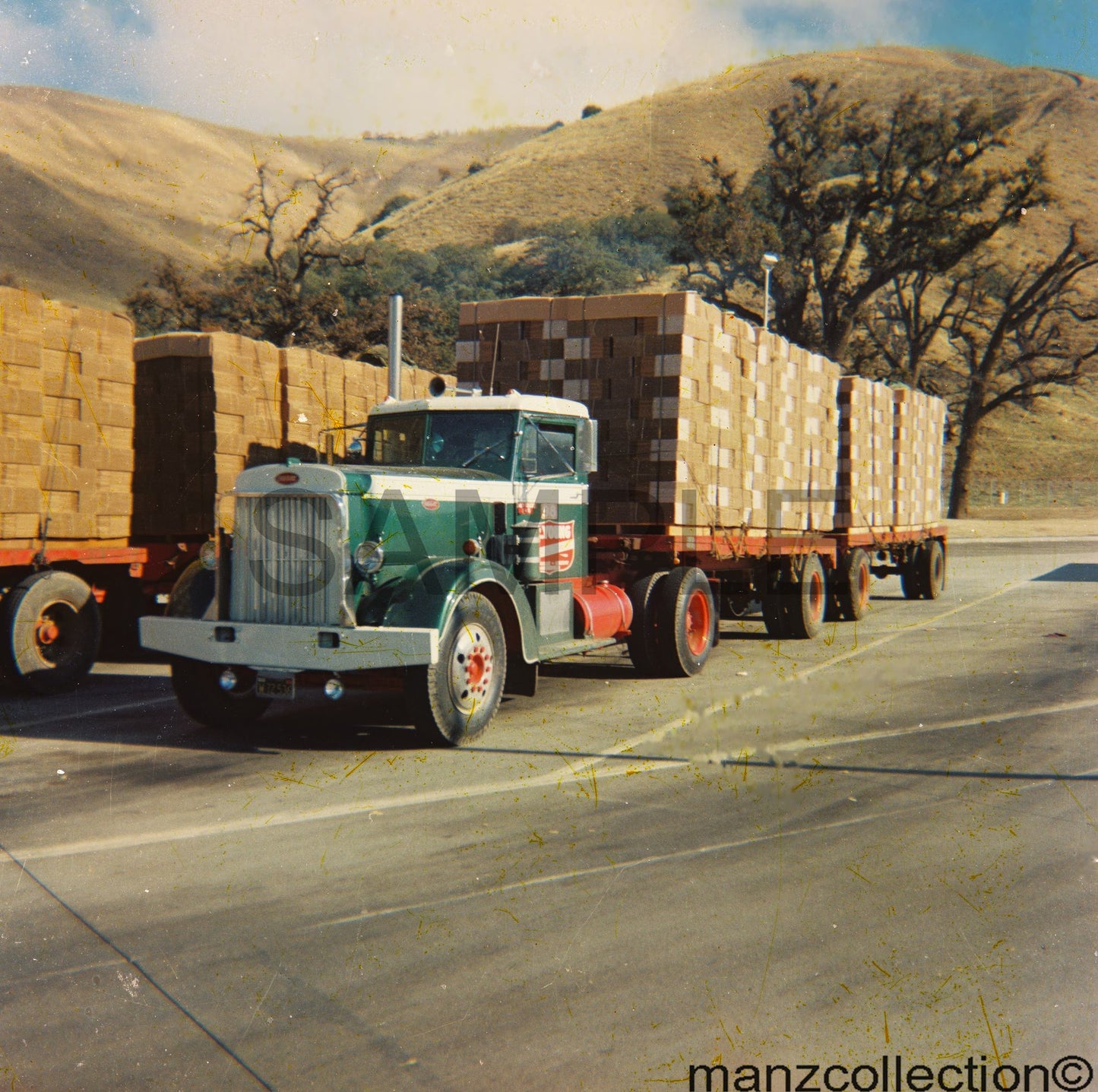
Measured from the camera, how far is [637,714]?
31.7 feet

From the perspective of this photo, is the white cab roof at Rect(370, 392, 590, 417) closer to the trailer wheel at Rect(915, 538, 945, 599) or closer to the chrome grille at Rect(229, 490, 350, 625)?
the chrome grille at Rect(229, 490, 350, 625)

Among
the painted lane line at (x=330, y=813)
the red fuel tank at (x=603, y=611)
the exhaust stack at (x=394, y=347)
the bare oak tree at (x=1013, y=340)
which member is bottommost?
the painted lane line at (x=330, y=813)

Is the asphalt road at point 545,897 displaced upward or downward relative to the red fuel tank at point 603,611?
downward

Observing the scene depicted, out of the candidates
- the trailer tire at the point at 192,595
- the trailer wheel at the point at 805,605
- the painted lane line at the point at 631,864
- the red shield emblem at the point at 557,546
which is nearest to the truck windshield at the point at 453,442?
the red shield emblem at the point at 557,546

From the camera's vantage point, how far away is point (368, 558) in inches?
320

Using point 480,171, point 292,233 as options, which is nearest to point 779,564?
point 292,233

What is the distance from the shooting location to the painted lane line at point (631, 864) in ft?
→ 16.4

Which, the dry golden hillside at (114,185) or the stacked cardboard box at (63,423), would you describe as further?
the dry golden hillside at (114,185)

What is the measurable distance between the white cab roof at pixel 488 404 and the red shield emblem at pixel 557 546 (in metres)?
0.98

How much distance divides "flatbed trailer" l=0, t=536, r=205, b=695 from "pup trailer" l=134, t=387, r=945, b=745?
1.92 metres

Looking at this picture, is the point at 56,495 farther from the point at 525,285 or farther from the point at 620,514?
the point at 525,285

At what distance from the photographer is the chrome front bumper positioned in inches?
300

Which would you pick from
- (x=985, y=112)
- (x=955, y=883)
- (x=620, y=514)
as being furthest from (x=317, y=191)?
(x=955, y=883)

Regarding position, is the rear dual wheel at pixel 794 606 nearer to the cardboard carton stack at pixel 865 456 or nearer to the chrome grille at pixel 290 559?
the cardboard carton stack at pixel 865 456
